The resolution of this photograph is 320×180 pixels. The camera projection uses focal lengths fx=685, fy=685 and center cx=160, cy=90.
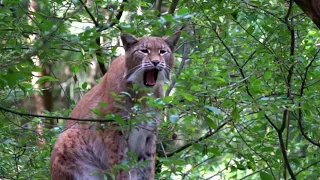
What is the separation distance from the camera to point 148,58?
22.2 ft

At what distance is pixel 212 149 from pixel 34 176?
1874 millimetres

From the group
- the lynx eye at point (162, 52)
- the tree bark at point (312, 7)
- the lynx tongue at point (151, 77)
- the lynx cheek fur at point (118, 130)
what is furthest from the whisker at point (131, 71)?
the tree bark at point (312, 7)

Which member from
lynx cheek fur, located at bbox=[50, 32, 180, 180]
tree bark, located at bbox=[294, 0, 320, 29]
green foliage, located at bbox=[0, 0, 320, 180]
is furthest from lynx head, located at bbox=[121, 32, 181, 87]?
tree bark, located at bbox=[294, 0, 320, 29]

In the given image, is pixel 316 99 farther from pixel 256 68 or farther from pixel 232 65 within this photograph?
pixel 232 65

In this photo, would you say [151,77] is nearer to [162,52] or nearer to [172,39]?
[162,52]

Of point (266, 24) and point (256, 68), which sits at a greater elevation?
point (266, 24)

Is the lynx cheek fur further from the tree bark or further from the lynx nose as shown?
the tree bark

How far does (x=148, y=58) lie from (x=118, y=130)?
2.52 feet

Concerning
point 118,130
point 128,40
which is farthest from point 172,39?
point 118,130

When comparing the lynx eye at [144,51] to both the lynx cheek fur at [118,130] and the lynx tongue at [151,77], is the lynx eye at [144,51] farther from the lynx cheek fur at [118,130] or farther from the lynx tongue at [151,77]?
the lynx tongue at [151,77]

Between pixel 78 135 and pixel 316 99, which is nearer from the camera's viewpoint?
pixel 316 99

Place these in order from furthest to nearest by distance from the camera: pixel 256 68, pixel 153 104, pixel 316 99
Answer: pixel 256 68
pixel 316 99
pixel 153 104

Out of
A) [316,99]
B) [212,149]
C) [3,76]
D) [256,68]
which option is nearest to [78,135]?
[212,149]

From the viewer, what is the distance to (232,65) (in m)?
7.17
